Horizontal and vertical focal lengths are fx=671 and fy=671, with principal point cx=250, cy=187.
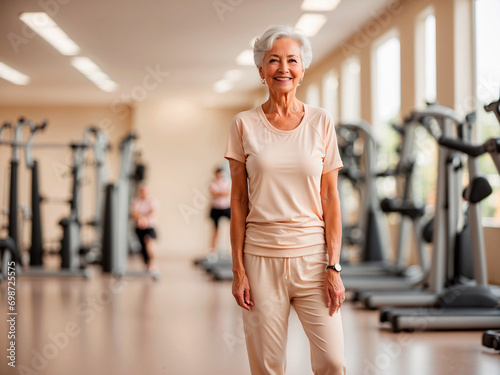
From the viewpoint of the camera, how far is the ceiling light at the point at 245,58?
30.7 feet

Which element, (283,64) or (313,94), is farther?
(313,94)

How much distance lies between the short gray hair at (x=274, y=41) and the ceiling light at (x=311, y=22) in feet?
19.9

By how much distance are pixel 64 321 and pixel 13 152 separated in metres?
2.87

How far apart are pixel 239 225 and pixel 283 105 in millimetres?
378

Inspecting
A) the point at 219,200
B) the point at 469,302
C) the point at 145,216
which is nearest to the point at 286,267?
the point at 469,302

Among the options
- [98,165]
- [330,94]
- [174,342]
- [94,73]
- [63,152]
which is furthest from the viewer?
[330,94]

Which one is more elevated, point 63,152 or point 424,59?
point 424,59

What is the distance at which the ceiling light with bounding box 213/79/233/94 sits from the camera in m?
12.1

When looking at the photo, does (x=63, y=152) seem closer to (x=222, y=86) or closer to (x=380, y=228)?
(x=380, y=228)

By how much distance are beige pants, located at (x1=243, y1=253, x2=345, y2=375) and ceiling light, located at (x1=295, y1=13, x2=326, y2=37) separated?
20.7 ft

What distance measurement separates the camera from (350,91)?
1091cm

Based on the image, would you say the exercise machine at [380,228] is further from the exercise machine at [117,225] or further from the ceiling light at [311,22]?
the exercise machine at [117,225]

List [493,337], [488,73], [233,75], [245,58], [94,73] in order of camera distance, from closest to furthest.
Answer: [493,337], [488,73], [94,73], [245,58], [233,75]

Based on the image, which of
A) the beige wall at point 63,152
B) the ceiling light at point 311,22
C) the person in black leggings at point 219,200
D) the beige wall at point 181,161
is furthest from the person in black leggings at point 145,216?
the beige wall at point 181,161
